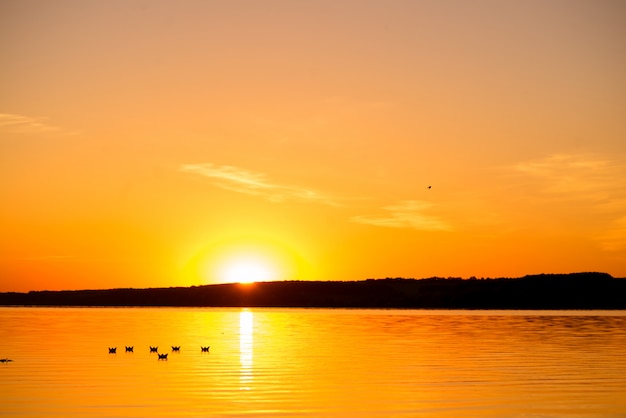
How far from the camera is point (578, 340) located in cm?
6756

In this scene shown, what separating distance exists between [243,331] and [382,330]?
1318 cm

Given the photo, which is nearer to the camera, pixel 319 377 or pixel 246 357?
pixel 319 377

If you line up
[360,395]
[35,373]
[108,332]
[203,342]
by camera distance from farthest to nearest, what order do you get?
[108,332] → [203,342] → [35,373] → [360,395]

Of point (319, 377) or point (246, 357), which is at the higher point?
point (246, 357)

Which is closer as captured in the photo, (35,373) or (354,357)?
(35,373)

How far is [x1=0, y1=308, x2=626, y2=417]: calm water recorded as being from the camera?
31922 millimetres

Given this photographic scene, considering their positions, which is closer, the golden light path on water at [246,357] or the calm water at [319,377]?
the calm water at [319,377]

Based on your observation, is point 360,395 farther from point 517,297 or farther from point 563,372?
point 517,297

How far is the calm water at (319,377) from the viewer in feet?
105

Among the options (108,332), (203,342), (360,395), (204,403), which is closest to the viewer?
(204,403)

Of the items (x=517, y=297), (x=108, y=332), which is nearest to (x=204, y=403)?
(x=108, y=332)

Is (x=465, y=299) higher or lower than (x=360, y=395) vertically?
higher

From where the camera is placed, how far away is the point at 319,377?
41.4m

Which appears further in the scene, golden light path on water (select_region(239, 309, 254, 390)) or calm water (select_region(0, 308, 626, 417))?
golden light path on water (select_region(239, 309, 254, 390))
